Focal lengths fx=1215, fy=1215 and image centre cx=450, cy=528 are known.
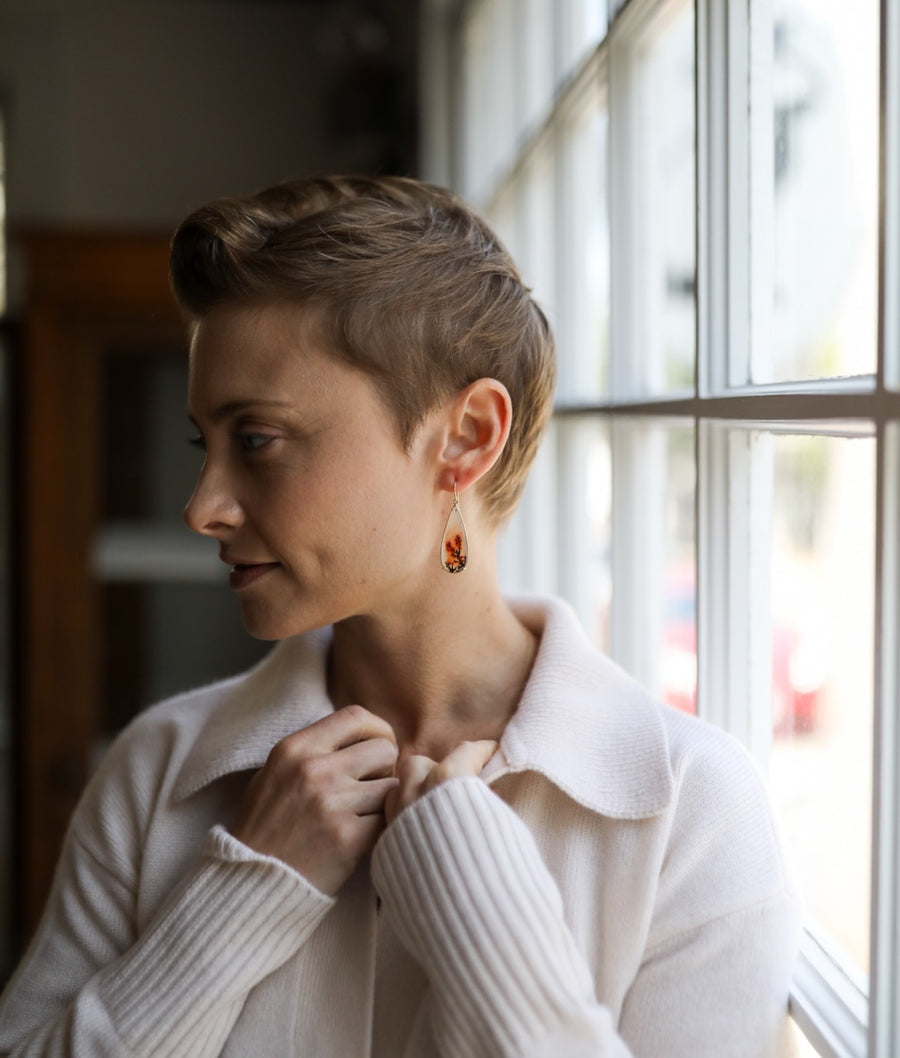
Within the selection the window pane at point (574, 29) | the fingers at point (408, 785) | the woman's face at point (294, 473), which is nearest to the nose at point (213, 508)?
the woman's face at point (294, 473)

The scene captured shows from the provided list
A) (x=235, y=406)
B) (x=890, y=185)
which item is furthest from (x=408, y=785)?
(x=890, y=185)

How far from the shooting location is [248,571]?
103 centimetres

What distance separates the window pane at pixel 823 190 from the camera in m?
0.88

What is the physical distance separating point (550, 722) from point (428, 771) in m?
0.12

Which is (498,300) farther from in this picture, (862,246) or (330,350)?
(862,246)

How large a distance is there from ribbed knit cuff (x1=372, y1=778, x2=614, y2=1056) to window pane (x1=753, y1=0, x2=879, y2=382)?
431 mm

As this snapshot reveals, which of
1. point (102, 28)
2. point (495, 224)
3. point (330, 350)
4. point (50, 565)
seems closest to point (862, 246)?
point (330, 350)

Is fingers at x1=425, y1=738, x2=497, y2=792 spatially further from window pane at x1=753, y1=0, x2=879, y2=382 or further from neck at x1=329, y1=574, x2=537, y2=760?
window pane at x1=753, y1=0, x2=879, y2=382

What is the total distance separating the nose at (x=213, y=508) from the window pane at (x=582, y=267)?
0.74 m

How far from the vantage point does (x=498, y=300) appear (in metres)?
1.06

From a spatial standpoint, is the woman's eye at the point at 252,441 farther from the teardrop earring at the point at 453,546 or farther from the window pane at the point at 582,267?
the window pane at the point at 582,267

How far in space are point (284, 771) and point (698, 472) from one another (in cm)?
46

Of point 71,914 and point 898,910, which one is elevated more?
point 898,910

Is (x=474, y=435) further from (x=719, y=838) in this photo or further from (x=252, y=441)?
(x=719, y=838)
